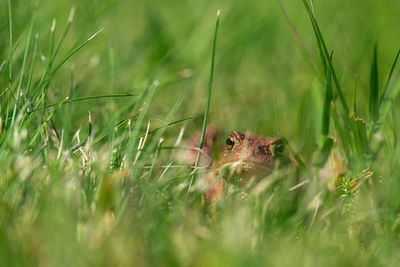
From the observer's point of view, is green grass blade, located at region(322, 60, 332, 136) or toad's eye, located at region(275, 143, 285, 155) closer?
green grass blade, located at region(322, 60, 332, 136)

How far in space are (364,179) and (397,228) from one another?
29 centimetres

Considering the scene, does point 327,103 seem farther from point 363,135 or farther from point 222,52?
point 222,52

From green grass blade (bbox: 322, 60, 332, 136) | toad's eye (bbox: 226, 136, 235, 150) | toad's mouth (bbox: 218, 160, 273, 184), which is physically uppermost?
green grass blade (bbox: 322, 60, 332, 136)

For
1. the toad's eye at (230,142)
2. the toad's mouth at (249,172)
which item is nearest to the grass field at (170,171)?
the toad's mouth at (249,172)

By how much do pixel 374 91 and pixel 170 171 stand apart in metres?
1.07

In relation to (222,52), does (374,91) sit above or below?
above

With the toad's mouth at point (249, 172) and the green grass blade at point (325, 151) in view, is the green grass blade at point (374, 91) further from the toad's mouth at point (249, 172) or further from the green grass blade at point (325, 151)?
the toad's mouth at point (249, 172)

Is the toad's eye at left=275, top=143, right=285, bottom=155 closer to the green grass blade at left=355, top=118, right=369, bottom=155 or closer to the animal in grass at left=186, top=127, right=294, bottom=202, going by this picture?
the animal in grass at left=186, top=127, right=294, bottom=202

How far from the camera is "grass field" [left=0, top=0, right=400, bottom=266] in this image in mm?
1515

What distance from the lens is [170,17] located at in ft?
15.6

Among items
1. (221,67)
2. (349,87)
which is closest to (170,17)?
(221,67)

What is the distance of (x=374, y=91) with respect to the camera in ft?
7.72

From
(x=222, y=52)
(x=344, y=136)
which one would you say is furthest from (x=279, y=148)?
(x=222, y=52)

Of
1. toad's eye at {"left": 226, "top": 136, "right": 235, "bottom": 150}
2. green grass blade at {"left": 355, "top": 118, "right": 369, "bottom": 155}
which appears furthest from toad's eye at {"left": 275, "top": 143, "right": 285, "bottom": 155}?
green grass blade at {"left": 355, "top": 118, "right": 369, "bottom": 155}
